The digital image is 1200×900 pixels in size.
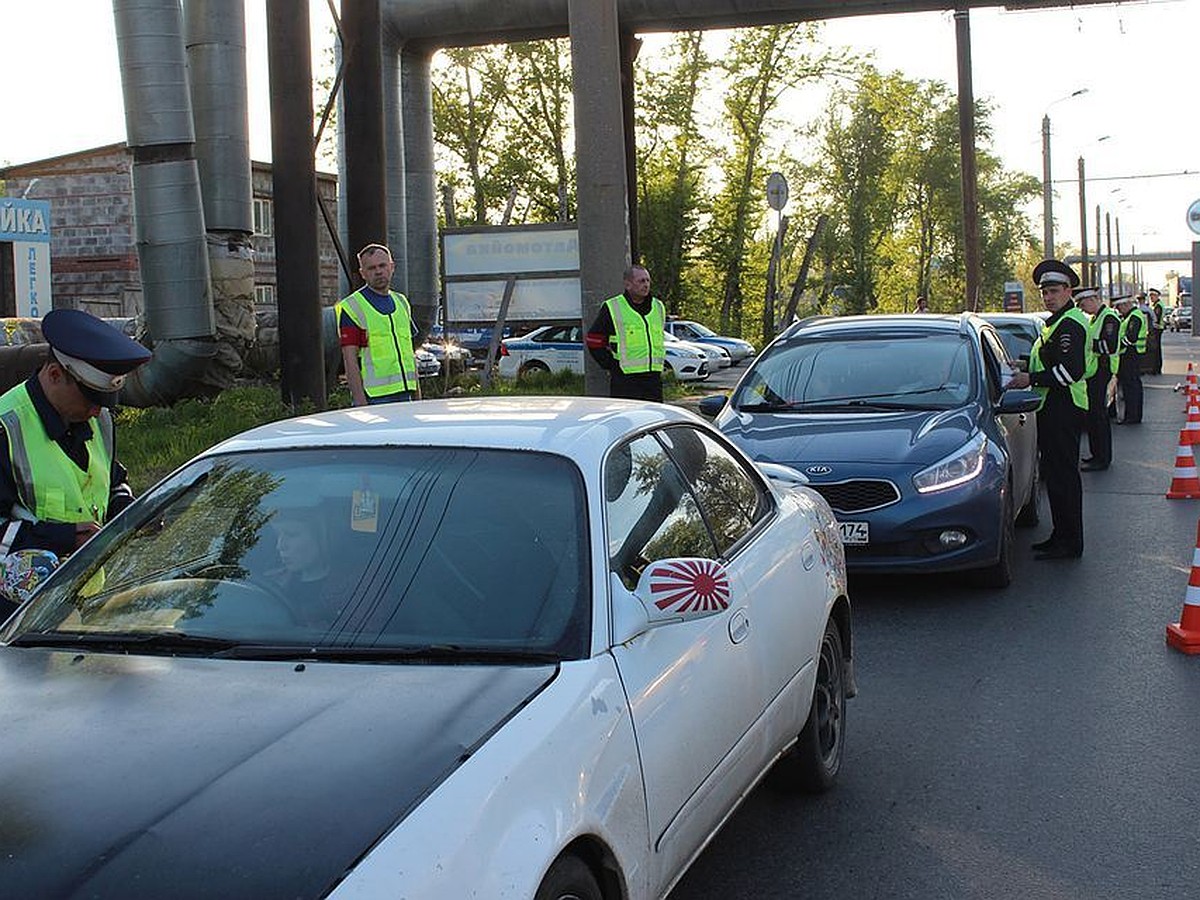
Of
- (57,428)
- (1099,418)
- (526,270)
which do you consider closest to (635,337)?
(1099,418)

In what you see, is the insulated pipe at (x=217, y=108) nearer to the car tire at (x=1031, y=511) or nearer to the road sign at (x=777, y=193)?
the car tire at (x=1031, y=511)

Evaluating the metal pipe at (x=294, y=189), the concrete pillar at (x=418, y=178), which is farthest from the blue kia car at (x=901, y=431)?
the concrete pillar at (x=418, y=178)

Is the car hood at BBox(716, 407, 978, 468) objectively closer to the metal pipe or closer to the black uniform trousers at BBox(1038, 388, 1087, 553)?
the black uniform trousers at BBox(1038, 388, 1087, 553)

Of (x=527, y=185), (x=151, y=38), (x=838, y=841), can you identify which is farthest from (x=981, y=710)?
(x=527, y=185)

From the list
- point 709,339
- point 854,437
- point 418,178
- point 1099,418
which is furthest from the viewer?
point 709,339

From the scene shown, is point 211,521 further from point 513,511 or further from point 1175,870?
→ point 1175,870

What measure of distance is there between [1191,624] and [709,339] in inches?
1543

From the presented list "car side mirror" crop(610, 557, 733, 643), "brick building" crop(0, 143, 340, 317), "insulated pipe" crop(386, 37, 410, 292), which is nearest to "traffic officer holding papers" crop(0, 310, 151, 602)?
"car side mirror" crop(610, 557, 733, 643)

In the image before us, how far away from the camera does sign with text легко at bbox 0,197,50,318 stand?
35.1 m

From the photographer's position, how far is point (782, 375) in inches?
381

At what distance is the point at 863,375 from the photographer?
948 cm

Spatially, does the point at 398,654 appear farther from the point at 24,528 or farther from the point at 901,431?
the point at 901,431

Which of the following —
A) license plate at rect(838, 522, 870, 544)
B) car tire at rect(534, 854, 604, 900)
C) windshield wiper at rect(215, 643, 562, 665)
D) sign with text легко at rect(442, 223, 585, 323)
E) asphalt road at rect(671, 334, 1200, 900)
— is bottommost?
asphalt road at rect(671, 334, 1200, 900)

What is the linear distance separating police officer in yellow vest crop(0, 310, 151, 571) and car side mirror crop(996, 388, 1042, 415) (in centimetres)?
597
